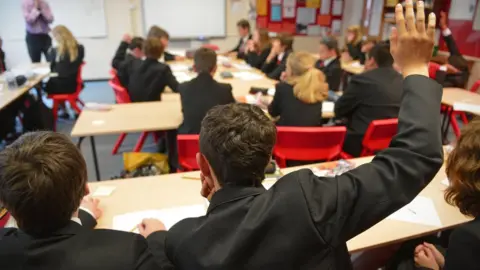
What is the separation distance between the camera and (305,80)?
276 centimetres

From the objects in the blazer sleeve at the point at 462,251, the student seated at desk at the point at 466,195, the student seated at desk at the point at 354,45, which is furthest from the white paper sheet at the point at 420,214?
the student seated at desk at the point at 354,45

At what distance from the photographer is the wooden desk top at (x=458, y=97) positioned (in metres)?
3.64

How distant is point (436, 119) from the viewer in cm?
82

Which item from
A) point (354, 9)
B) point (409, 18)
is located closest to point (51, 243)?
point (409, 18)

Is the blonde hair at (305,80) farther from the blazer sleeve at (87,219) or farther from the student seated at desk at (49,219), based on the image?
the student seated at desk at (49,219)

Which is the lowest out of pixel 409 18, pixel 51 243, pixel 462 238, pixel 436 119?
pixel 462 238

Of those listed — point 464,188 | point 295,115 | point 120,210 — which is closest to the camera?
point 464,188

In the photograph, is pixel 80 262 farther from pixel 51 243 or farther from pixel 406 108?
pixel 406 108

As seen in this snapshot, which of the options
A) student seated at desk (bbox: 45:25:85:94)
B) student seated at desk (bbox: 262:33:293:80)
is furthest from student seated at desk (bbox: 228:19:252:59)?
student seated at desk (bbox: 45:25:85:94)

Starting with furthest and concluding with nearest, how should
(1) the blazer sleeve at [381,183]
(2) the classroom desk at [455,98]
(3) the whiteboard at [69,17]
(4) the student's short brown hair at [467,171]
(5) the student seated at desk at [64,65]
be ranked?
(3) the whiteboard at [69,17] < (5) the student seated at desk at [64,65] < (2) the classroom desk at [455,98] < (4) the student's short brown hair at [467,171] < (1) the blazer sleeve at [381,183]

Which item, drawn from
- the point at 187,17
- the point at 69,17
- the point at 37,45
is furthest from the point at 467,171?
the point at 69,17

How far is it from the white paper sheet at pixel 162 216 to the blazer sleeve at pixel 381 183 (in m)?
0.85

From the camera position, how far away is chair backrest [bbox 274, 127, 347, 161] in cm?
230

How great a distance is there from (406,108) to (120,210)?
4.05 feet
